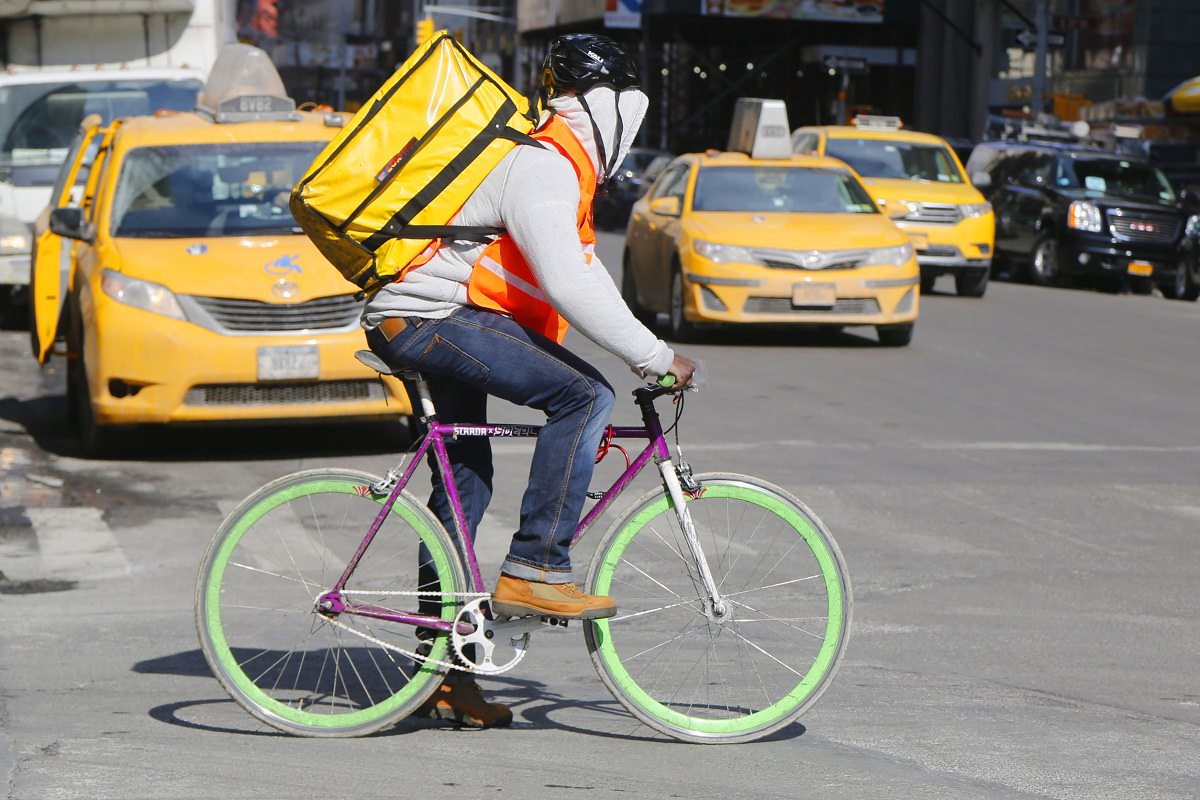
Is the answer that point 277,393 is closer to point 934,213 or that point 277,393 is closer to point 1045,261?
point 934,213

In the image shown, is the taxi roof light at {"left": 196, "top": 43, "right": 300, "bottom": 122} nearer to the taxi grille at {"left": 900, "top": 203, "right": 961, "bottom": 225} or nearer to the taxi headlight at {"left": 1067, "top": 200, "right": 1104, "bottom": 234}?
the taxi grille at {"left": 900, "top": 203, "right": 961, "bottom": 225}

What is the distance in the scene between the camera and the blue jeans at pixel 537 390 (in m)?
4.91

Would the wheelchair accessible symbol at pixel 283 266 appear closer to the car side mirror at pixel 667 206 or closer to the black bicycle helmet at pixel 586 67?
the black bicycle helmet at pixel 586 67

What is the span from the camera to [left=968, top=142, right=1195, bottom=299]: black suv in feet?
80.3

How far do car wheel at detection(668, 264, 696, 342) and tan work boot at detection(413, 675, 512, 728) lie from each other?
11.5 meters

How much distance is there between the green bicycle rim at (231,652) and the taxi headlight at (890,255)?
11676 millimetres

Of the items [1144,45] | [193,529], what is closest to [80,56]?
[193,529]

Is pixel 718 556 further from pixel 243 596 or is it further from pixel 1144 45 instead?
pixel 1144 45

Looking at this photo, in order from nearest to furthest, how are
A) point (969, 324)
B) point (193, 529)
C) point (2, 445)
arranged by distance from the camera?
point (193, 529) → point (2, 445) → point (969, 324)

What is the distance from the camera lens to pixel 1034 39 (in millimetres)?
40500

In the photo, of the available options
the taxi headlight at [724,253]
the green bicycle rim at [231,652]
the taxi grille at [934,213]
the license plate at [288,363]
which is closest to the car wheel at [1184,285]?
the taxi grille at [934,213]

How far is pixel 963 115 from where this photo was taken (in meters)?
51.3

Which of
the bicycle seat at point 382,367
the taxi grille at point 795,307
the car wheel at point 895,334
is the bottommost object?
the car wheel at point 895,334

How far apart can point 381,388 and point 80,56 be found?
10.5 metres
